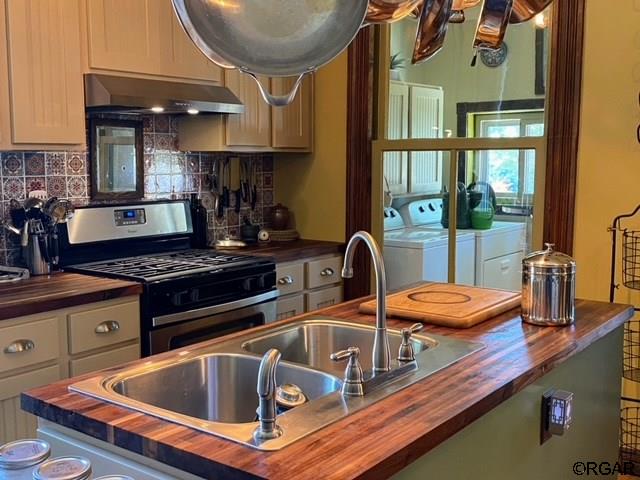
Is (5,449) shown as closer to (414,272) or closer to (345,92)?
(414,272)

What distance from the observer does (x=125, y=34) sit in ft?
10.3

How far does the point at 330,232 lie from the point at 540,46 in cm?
159

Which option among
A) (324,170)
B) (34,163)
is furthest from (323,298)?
(34,163)

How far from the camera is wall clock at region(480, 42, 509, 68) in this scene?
144 inches

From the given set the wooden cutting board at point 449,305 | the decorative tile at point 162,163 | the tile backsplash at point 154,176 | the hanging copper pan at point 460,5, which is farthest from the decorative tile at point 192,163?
the hanging copper pan at point 460,5

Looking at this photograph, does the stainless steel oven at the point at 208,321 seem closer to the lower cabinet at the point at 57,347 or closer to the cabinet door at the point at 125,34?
the lower cabinet at the point at 57,347

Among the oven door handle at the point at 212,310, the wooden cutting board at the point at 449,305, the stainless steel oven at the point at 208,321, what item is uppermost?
the wooden cutting board at the point at 449,305

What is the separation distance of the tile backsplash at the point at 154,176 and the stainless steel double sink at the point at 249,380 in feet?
5.34

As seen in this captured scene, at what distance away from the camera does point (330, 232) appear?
4.32 m

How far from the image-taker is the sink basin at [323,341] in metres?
2.05

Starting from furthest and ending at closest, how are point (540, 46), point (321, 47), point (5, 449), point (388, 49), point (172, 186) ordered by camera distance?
point (388, 49)
point (172, 186)
point (540, 46)
point (321, 47)
point (5, 449)

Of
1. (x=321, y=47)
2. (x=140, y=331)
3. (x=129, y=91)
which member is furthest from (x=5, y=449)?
(x=129, y=91)

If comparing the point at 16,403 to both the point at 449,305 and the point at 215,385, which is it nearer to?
the point at 215,385

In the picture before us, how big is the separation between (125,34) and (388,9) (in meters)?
1.66
